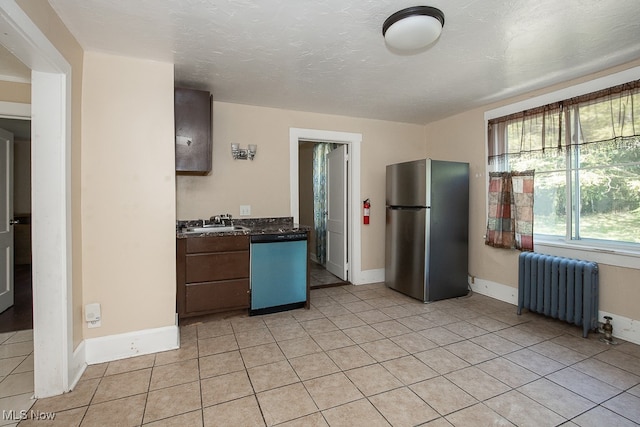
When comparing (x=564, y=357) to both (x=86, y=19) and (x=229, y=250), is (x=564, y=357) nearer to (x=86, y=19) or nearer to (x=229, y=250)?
(x=229, y=250)

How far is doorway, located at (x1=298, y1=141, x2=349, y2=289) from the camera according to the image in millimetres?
4367

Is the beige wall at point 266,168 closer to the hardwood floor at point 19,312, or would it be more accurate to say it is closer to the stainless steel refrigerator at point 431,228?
the stainless steel refrigerator at point 431,228

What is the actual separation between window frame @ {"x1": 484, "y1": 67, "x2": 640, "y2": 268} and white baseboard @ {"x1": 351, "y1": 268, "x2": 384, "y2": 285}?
195cm

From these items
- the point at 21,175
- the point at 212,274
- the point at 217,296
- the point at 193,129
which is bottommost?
→ the point at 217,296

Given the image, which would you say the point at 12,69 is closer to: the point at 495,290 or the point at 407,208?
the point at 407,208

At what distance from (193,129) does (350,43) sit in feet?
5.29

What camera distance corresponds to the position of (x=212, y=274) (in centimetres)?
286

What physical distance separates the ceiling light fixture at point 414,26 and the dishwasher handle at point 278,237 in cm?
197

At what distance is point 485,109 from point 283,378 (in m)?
3.71

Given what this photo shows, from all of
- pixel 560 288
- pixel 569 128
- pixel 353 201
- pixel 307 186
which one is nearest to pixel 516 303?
pixel 560 288

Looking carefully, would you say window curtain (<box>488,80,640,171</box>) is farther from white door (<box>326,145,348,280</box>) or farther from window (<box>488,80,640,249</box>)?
white door (<box>326,145,348,280</box>)

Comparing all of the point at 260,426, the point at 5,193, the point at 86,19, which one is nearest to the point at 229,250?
the point at 260,426

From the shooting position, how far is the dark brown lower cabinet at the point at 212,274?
2.77 metres

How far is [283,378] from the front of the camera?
202 centimetres
